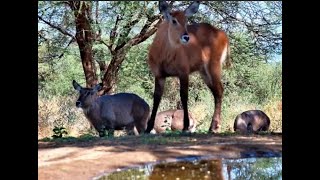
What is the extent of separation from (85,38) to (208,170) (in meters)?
7.76

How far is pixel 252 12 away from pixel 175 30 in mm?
5393

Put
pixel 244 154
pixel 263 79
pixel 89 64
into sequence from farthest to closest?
pixel 263 79, pixel 89 64, pixel 244 154

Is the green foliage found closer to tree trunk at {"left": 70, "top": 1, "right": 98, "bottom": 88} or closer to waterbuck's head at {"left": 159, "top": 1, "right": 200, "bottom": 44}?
tree trunk at {"left": 70, "top": 1, "right": 98, "bottom": 88}

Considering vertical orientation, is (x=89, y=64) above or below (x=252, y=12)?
below

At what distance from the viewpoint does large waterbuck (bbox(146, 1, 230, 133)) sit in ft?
33.0

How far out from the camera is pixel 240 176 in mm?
6359

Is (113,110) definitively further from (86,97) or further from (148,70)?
(148,70)

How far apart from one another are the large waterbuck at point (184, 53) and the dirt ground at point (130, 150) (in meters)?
1.50

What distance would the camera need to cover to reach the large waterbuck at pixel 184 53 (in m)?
10.1

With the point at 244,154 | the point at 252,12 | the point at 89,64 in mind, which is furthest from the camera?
the point at 252,12

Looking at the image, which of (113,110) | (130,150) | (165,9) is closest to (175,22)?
(165,9)
